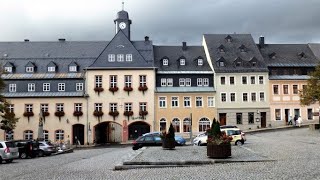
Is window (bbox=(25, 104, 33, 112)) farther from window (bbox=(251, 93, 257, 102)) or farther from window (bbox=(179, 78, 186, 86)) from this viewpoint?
window (bbox=(251, 93, 257, 102))

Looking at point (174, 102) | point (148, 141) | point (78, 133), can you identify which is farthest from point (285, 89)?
point (148, 141)

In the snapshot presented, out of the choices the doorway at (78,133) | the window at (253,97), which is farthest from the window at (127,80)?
the window at (253,97)

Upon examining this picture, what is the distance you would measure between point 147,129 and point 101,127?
277 inches

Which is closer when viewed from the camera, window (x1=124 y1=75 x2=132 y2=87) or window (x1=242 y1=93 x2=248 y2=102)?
window (x1=124 y1=75 x2=132 y2=87)

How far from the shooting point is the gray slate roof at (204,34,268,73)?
63.0 meters

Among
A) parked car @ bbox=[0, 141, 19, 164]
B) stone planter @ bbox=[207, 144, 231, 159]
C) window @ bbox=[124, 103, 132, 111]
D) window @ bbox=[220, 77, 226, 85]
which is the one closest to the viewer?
stone planter @ bbox=[207, 144, 231, 159]

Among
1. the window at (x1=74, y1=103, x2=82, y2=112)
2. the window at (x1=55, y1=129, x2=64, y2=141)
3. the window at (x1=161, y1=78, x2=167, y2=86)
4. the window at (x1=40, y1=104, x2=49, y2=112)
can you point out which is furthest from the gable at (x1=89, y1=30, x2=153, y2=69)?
the window at (x1=55, y1=129, x2=64, y2=141)

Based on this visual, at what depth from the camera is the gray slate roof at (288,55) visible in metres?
65.1

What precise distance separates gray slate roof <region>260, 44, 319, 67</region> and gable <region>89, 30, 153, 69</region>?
17552 millimetres

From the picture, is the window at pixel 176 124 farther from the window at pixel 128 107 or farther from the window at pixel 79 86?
the window at pixel 79 86

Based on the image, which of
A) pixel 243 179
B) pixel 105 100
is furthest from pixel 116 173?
pixel 105 100

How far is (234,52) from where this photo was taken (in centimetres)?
6569

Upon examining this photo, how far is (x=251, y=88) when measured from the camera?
206 ft

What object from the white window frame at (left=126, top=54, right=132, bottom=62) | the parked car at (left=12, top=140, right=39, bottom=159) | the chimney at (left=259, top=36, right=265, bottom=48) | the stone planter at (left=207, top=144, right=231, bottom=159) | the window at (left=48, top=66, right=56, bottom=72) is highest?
the chimney at (left=259, top=36, right=265, bottom=48)
